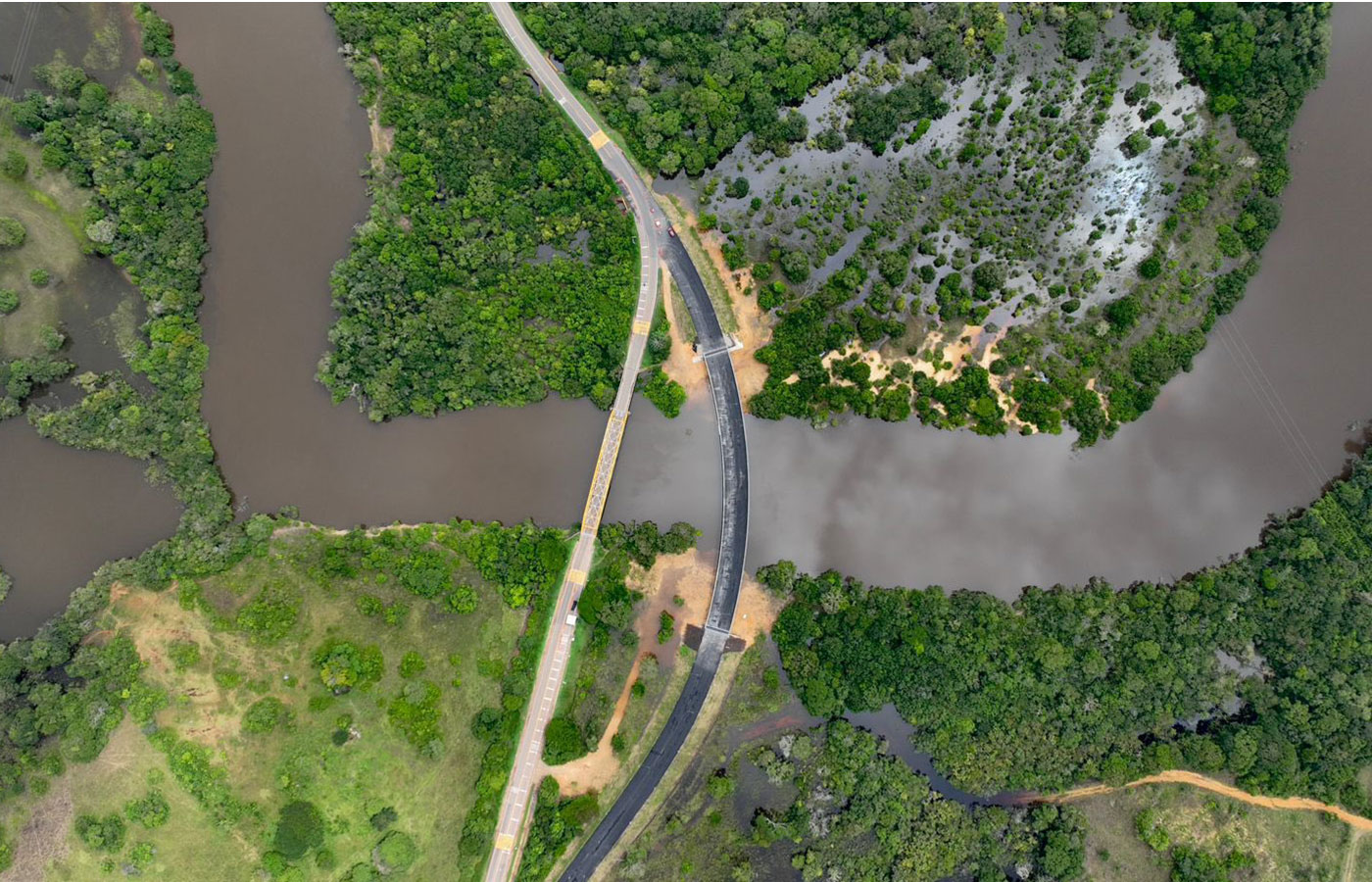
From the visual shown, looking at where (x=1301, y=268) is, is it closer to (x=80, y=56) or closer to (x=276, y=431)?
(x=276, y=431)

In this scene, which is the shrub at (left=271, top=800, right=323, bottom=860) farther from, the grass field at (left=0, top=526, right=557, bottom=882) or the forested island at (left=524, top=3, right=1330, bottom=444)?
the forested island at (left=524, top=3, right=1330, bottom=444)

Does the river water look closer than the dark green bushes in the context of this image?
No

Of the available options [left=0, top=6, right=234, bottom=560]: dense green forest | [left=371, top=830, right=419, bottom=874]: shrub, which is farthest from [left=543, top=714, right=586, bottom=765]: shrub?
[left=0, top=6, right=234, bottom=560]: dense green forest

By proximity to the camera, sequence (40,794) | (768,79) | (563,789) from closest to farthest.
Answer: (40,794) → (563,789) → (768,79)

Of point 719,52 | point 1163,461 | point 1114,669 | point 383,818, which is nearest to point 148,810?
point 383,818

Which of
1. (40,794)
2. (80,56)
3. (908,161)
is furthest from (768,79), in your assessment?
(40,794)

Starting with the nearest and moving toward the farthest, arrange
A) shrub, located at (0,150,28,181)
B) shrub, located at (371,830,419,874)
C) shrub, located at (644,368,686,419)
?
1. shrub, located at (371,830,419,874)
2. shrub, located at (0,150,28,181)
3. shrub, located at (644,368,686,419)

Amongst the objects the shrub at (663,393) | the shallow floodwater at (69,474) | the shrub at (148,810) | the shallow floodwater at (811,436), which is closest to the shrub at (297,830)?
the shrub at (148,810)

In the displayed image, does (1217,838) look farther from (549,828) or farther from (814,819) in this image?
(549,828)
